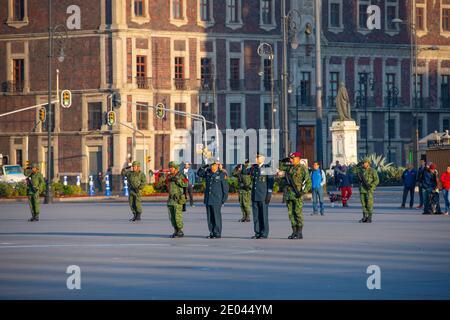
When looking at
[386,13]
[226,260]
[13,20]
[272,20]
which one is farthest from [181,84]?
[226,260]

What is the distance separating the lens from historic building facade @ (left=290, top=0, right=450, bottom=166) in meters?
102

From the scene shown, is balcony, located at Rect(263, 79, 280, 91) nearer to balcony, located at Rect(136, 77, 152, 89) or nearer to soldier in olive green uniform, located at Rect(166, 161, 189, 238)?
balcony, located at Rect(136, 77, 152, 89)

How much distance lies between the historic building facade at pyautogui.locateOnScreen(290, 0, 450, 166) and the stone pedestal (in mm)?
22790

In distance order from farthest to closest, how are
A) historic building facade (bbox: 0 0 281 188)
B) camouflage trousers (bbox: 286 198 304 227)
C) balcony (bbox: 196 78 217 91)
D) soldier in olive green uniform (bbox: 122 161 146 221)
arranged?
balcony (bbox: 196 78 217 91) < historic building facade (bbox: 0 0 281 188) < soldier in olive green uniform (bbox: 122 161 146 221) < camouflage trousers (bbox: 286 198 304 227)

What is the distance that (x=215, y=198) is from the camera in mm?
32875

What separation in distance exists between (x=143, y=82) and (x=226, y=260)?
68600 mm

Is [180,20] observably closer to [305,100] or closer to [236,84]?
[236,84]

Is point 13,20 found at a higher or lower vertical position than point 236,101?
higher

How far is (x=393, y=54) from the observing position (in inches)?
4208

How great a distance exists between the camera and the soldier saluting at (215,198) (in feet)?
107

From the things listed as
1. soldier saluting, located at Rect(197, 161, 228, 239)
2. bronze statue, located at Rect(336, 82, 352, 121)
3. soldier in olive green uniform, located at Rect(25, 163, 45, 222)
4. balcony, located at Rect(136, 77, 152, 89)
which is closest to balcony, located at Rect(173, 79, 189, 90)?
balcony, located at Rect(136, 77, 152, 89)

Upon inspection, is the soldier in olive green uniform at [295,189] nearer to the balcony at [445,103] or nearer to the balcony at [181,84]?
the balcony at [181,84]
